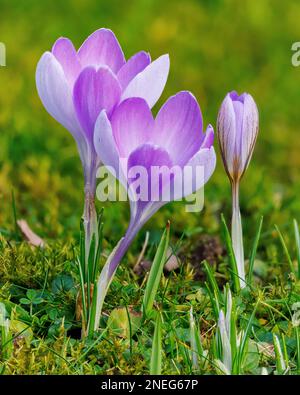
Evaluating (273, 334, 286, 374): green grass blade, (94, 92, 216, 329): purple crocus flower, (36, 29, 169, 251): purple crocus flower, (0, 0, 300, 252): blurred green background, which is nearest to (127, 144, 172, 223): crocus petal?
(94, 92, 216, 329): purple crocus flower

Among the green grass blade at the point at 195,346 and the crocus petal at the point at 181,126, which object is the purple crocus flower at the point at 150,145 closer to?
the crocus petal at the point at 181,126

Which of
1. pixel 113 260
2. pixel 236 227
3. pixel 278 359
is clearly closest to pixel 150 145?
pixel 113 260

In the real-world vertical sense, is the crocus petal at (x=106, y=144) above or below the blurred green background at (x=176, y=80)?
below

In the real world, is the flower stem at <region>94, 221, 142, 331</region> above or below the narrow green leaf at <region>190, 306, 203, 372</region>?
above

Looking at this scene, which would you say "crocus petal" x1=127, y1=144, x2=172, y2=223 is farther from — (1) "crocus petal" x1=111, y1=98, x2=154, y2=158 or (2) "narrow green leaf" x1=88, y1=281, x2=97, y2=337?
(2) "narrow green leaf" x1=88, y1=281, x2=97, y2=337

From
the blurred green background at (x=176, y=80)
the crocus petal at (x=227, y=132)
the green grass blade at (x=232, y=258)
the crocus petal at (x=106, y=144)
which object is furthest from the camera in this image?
the blurred green background at (x=176, y=80)

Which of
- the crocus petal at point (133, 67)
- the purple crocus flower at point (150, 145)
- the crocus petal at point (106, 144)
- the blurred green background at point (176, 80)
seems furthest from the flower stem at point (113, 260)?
the blurred green background at point (176, 80)

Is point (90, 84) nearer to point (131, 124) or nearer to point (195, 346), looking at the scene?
point (131, 124)
